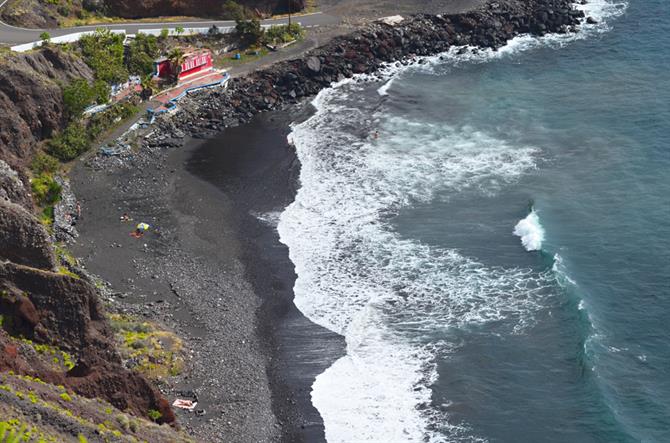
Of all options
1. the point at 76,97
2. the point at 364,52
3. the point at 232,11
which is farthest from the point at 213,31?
the point at 76,97

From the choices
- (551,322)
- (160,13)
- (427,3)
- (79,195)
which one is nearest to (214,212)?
(79,195)

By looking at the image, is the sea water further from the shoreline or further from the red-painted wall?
the red-painted wall

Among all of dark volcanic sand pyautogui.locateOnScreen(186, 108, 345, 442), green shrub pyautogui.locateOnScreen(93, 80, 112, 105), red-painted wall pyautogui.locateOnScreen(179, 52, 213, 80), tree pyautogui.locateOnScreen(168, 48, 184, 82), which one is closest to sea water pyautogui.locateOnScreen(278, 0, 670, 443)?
dark volcanic sand pyautogui.locateOnScreen(186, 108, 345, 442)

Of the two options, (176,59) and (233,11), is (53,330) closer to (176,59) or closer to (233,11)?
(176,59)

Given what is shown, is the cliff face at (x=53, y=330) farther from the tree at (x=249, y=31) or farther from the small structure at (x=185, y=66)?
the tree at (x=249, y=31)

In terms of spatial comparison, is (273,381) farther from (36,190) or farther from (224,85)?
(224,85)

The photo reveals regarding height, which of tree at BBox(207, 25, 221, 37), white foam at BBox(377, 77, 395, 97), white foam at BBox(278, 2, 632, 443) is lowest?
white foam at BBox(278, 2, 632, 443)
